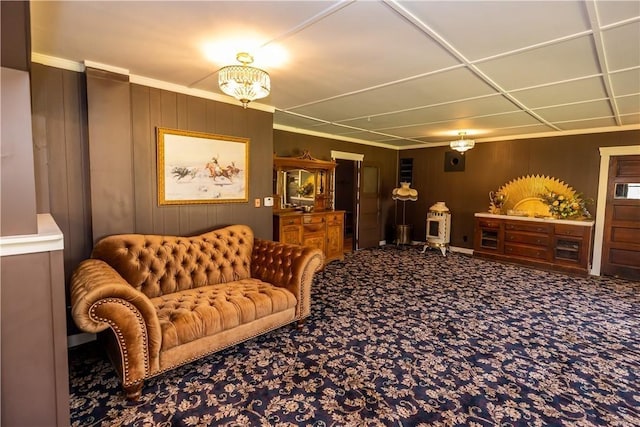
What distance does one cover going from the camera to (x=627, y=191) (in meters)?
4.98

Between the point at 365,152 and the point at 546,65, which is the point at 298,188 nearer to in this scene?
the point at 365,152

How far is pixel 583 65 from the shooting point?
2.60m

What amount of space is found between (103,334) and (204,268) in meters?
0.94

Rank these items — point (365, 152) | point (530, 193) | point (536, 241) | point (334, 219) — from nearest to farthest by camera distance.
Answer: point (536, 241), point (334, 219), point (530, 193), point (365, 152)

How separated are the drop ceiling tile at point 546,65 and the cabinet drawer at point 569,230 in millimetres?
3244

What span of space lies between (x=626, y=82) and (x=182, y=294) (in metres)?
4.52

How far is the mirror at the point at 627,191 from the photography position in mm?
4891

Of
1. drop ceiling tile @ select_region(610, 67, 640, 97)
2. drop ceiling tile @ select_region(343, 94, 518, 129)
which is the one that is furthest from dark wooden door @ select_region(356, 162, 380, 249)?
drop ceiling tile @ select_region(610, 67, 640, 97)

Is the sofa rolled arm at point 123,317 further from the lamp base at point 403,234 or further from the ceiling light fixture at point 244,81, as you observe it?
the lamp base at point 403,234

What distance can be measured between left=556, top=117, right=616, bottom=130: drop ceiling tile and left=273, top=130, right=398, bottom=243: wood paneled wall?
11.2 feet

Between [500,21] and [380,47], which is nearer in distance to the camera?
[500,21]

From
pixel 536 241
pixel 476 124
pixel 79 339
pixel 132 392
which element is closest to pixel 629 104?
pixel 476 124

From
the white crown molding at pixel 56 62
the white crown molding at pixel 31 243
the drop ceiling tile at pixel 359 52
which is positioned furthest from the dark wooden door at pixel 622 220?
the white crown molding at pixel 56 62

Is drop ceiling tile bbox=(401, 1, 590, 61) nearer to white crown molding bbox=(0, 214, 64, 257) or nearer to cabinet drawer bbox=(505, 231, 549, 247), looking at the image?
white crown molding bbox=(0, 214, 64, 257)
